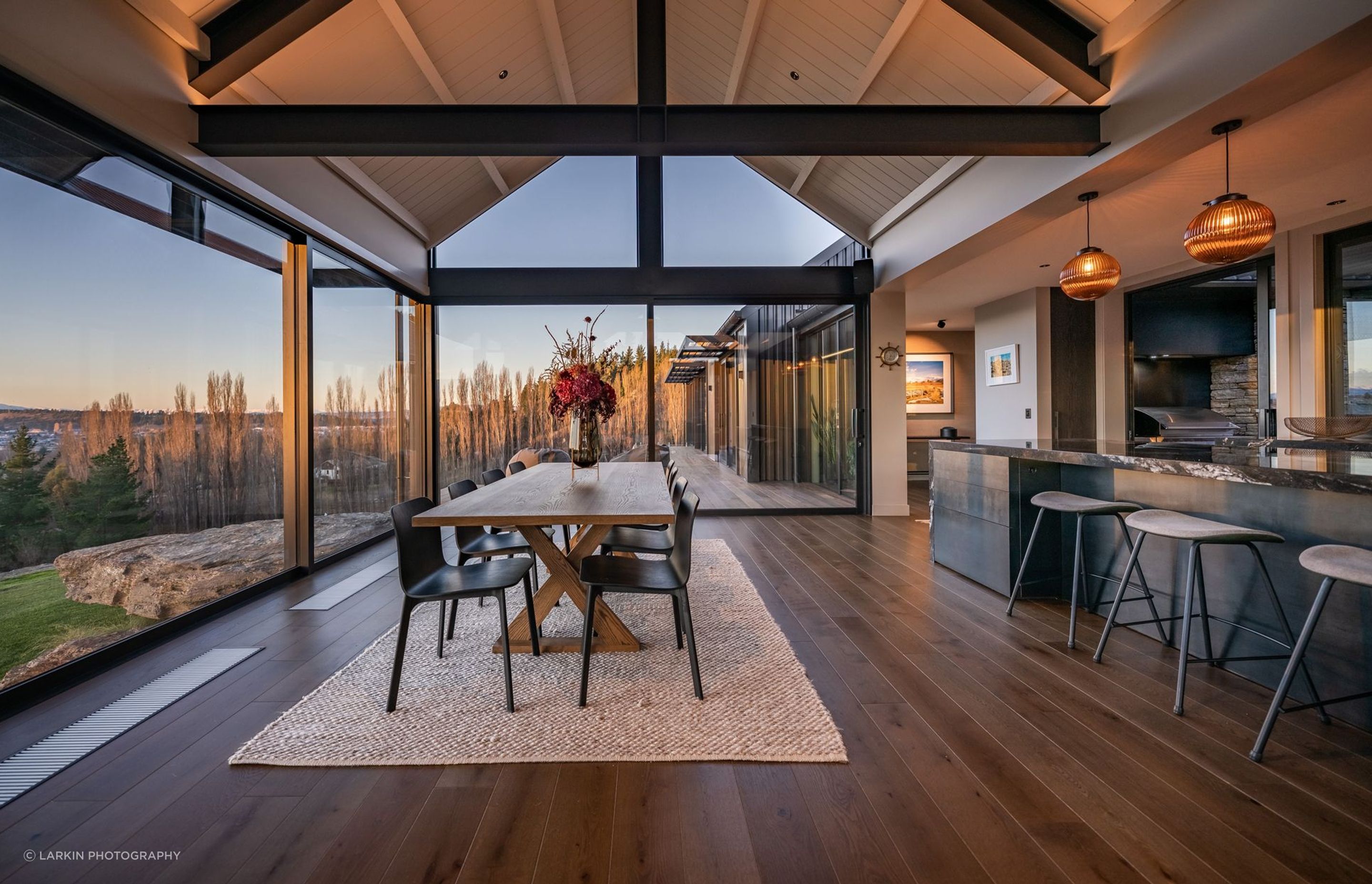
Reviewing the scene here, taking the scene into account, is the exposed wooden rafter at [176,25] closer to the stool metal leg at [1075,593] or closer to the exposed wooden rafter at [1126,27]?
the exposed wooden rafter at [1126,27]

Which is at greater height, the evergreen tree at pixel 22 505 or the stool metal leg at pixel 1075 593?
the evergreen tree at pixel 22 505

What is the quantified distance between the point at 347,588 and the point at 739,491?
161 inches

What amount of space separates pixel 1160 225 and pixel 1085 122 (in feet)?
6.55

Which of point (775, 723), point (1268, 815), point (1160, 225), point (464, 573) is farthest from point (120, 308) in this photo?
point (1160, 225)

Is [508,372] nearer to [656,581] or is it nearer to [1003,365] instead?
[656,581]

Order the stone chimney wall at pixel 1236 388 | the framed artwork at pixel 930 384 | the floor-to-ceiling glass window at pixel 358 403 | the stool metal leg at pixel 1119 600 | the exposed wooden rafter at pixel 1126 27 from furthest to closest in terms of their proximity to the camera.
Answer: the framed artwork at pixel 930 384 → the stone chimney wall at pixel 1236 388 → the floor-to-ceiling glass window at pixel 358 403 → the exposed wooden rafter at pixel 1126 27 → the stool metal leg at pixel 1119 600

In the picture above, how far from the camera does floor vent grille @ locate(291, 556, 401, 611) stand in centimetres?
351

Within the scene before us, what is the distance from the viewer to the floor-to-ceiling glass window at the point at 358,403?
433 cm

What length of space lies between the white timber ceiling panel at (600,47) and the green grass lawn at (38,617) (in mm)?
4565

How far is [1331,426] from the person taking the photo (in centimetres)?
390

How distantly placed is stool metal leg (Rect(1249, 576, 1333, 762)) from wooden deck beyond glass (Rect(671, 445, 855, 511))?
188 inches

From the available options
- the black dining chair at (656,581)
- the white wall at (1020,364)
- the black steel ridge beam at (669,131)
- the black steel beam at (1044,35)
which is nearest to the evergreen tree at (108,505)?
the black steel ridge beam at (669,131)

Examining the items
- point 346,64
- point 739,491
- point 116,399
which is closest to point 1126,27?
point 346,64

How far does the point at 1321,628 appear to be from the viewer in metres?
2.13
